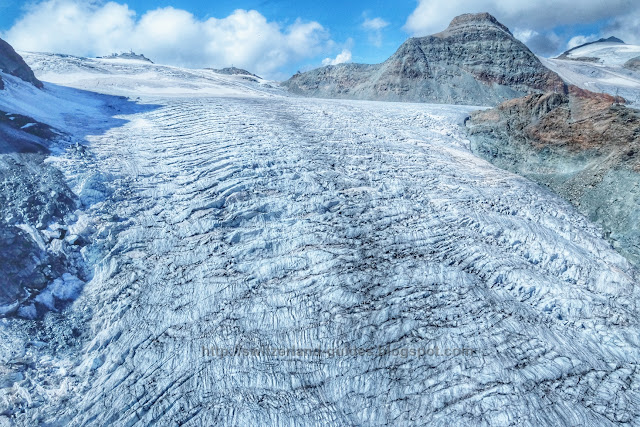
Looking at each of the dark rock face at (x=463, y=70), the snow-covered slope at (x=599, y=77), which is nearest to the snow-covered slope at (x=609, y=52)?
the snow-covered slope at (x=599, y=77)

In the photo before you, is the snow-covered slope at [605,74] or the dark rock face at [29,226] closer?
the dark rock face at [29,226]

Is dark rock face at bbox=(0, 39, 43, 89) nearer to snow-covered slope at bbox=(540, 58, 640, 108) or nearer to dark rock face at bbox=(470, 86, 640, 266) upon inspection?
dark rock face at bbox=(470, 86, 640, 266)

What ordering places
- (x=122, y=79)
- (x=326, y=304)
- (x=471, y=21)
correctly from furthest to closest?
(x=471, y=21)
(x=122, y=79)
(x=326, y=304)

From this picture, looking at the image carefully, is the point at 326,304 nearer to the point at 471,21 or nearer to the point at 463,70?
the point at 463,70

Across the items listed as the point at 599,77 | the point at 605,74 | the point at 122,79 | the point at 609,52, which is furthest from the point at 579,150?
the point at 609,52

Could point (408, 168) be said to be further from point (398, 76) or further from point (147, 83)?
point (398, 76)

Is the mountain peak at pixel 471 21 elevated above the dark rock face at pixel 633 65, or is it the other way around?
the mountain peak at pixel 471 21

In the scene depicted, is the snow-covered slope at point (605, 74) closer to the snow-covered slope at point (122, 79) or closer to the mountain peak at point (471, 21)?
the mountain peak at point (471, 21)

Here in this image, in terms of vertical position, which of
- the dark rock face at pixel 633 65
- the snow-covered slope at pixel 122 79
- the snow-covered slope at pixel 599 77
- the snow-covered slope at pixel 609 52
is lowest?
the snow-covered slope at pixel 122 79
